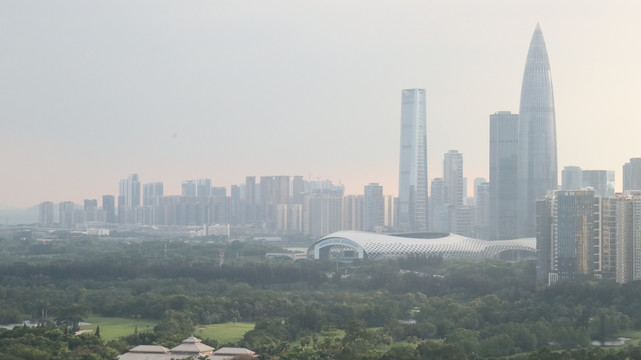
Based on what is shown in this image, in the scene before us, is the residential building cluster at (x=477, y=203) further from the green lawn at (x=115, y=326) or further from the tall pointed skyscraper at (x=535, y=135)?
the green lawn at (x=115, y=326)

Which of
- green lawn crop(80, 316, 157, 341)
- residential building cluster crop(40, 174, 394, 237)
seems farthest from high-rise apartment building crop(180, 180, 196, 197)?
green lawn crop(80, 316, 157, 341)

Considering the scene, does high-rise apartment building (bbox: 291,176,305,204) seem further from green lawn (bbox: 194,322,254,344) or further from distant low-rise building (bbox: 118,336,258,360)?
distant low-rise building (bbox: 118,336,258,360)

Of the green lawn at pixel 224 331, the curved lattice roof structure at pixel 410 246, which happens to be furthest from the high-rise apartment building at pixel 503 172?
the green lawn at pixel 224 331

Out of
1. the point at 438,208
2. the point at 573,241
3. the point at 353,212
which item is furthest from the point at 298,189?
the point at 573,241

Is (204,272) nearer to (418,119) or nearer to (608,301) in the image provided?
(608,301)

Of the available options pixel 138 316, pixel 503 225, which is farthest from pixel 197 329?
pixel 503 225

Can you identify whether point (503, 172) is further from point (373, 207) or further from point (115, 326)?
point (115, 326)

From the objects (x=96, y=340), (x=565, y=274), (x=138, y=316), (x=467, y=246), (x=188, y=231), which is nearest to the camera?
(x=96, y=340)
